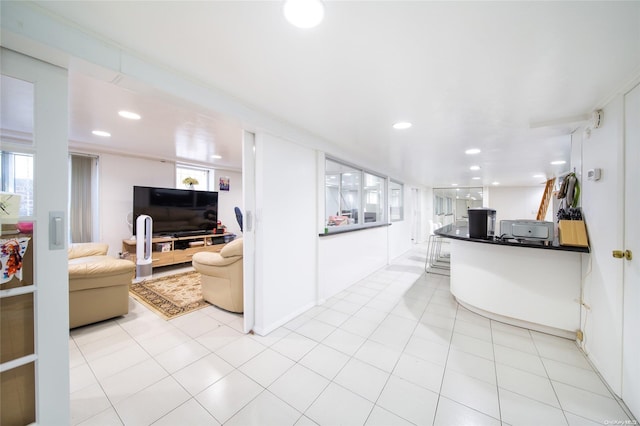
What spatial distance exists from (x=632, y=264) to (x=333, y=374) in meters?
2.22

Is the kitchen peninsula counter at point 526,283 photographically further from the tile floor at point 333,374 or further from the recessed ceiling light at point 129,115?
the recessed ceiling light at point 129,115

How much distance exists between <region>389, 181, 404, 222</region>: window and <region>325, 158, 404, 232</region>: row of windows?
1.05m

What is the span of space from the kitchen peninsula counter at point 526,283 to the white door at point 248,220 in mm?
2651

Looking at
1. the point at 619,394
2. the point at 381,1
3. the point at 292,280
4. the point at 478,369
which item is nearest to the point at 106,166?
the point at 292,280

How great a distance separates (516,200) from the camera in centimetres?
921

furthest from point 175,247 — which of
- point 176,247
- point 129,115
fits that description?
point 129,115

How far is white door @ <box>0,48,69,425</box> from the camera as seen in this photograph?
3.67 ft

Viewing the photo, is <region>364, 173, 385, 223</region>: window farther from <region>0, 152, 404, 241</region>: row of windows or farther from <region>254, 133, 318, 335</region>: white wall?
<region>254, 133, 318, 335</region>: white wall

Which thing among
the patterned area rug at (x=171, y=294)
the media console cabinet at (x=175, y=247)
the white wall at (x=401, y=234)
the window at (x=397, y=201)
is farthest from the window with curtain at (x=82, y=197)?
the window at (x=397, y=201)

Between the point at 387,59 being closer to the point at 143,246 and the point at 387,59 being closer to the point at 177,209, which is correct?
the point at 143,246

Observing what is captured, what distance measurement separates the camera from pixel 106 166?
13.9 ft

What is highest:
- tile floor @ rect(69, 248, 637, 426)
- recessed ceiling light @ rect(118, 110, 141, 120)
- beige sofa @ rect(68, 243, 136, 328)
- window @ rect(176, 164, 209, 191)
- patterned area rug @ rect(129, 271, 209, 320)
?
recessed ceiling light @ rect(118, 110, 141, 120)

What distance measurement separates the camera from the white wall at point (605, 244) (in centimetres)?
169

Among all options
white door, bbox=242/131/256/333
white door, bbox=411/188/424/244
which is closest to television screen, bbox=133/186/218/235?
white door, bbox=242/131/256/333
